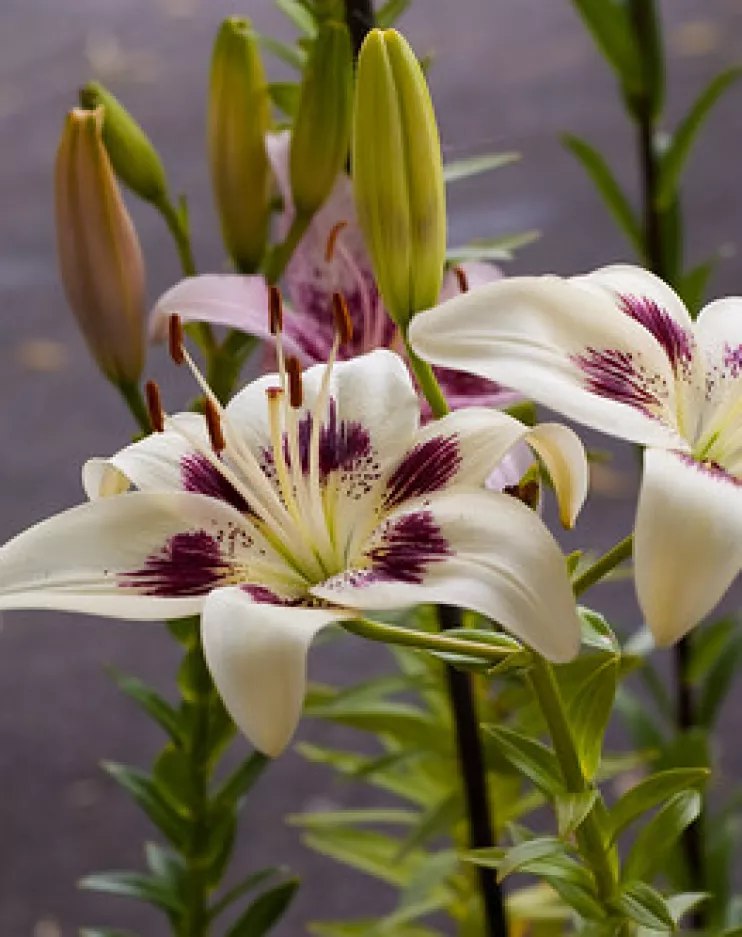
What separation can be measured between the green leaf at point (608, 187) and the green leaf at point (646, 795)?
1.01ft

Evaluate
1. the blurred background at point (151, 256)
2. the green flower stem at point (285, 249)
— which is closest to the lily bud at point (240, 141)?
the green flower stem at point (285, 249)

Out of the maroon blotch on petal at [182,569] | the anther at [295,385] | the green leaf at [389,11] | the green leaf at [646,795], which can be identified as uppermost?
the green leaf at [389,11]

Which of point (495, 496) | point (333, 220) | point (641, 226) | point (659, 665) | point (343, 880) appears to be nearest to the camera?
point (495, 496)

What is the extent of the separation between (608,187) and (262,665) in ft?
1.29

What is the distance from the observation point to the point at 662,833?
355 mm

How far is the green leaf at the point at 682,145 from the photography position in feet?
1.88

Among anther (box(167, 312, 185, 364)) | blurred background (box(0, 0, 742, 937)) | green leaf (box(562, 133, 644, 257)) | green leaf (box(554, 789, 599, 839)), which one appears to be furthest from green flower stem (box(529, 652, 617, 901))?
blurred background (box(0, 0, 742, 937))

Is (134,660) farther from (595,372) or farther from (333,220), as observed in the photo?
(595,372)

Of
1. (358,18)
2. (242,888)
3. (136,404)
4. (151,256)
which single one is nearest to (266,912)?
(242,888)

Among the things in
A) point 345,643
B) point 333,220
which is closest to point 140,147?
point 333,220

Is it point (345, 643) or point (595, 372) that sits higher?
point (595, 372)

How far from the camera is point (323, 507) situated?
336mm

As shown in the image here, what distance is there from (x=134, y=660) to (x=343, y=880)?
0.31m

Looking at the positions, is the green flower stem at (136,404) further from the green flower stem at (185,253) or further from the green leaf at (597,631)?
the green leaf at (597,631)
